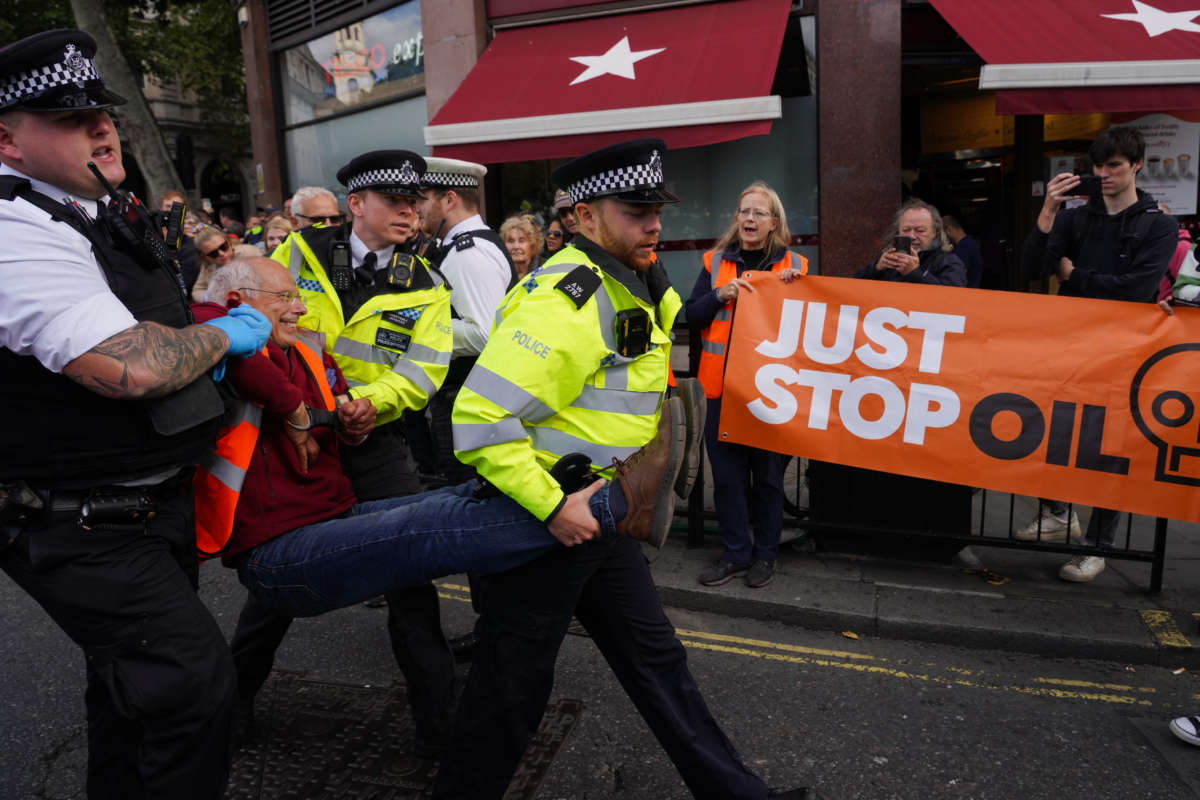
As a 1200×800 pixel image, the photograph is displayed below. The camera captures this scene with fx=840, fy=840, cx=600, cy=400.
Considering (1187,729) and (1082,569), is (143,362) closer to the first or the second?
(1187,729)

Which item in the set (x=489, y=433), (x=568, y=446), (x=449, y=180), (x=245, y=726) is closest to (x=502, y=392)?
(x=489, y=433)

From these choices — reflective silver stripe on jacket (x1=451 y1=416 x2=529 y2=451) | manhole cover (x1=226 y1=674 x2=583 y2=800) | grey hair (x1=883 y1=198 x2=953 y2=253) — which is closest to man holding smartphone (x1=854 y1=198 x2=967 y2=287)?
grey hair (x1=883 y1=198 x2=953 y2=253)

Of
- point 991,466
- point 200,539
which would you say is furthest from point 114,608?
point 991,466

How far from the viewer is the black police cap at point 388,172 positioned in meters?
3.34

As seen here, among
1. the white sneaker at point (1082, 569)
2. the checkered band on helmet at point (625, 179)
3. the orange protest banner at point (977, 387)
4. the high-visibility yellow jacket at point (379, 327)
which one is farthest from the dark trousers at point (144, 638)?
the white sneaker at point (1082, 569)

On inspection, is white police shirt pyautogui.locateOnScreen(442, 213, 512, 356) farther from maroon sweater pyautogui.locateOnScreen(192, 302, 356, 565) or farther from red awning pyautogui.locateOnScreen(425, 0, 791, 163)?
red awning pyautogui.locateOnScreen(425, 0, 791, 163)

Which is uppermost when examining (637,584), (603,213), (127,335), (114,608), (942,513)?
(603,213)

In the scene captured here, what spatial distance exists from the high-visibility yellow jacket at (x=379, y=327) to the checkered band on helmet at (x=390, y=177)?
0.28 metres

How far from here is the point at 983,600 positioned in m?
4.26

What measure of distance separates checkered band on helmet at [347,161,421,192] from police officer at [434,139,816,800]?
1.18m

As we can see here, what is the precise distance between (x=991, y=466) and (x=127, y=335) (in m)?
3.75

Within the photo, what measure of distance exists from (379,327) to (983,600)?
3.24 m

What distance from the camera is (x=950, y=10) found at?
7.07m

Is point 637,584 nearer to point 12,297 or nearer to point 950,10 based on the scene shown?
point 12,297
